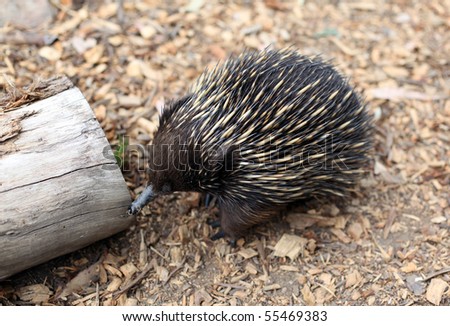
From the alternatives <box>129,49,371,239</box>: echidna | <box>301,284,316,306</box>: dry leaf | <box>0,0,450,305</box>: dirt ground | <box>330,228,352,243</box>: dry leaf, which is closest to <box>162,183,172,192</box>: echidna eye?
<box>129,49,371,239</box>: echidna

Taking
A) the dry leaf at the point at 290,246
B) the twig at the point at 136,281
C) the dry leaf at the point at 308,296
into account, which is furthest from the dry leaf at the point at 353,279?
the twig at the point at 136,281

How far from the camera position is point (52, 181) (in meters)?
2.92

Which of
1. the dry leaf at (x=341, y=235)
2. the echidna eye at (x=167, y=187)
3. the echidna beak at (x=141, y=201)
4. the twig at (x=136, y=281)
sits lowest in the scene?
the dry leaf at (x=341, y=235)

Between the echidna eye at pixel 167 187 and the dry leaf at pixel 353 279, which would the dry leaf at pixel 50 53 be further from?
the dry leaf at pixel 353 279

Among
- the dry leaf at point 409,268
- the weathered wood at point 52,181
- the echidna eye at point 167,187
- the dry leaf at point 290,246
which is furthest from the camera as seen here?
the dry leaf at point 290,246

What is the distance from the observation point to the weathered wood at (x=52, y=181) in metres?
2.84

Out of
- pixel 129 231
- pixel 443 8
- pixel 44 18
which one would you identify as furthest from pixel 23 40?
pixel 443 8

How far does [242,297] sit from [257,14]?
2.82 metres

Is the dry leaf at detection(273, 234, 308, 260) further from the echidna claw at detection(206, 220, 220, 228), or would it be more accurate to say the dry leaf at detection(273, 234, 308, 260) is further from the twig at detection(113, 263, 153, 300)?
the twig at detection(113, 263, 153, 300)

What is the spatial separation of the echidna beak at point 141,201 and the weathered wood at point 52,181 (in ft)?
0.18

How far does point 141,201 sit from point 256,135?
820 mm
